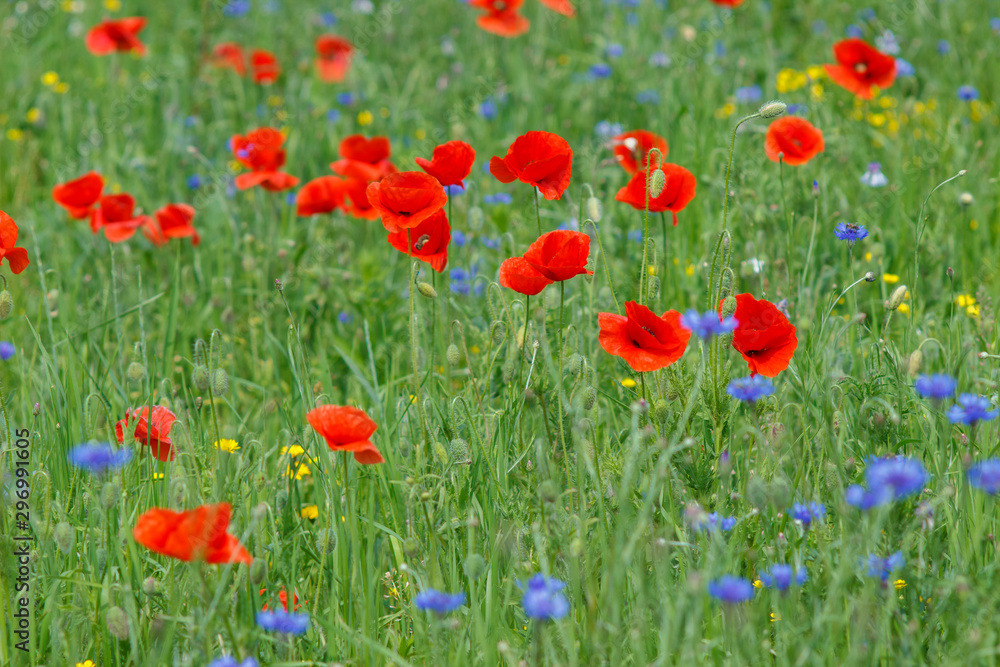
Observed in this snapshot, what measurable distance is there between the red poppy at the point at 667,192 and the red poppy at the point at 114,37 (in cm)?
294

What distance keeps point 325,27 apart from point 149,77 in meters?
1.48

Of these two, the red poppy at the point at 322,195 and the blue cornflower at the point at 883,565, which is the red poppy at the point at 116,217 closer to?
the red poppy at the point at 322,195

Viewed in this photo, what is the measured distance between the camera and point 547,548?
184 centimetres

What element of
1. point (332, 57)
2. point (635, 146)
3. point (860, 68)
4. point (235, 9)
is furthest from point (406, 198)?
point (235, 9)

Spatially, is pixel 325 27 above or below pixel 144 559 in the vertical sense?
above

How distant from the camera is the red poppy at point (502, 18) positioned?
4129mm

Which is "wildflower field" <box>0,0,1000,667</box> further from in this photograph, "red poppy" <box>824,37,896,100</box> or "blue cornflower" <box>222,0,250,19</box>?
"blue cornflower" <box>222,0,250,19</box>

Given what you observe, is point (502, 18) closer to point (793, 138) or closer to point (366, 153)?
point (366, 153)

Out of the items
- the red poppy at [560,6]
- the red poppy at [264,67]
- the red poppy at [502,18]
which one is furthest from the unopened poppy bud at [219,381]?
→ the red poppy at [264,67]

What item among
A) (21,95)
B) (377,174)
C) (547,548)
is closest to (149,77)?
(21,95)

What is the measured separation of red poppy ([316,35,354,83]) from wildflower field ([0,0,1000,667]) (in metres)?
0.02

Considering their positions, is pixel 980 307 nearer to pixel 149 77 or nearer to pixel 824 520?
pixel 824 520

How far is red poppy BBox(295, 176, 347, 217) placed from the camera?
3041mm

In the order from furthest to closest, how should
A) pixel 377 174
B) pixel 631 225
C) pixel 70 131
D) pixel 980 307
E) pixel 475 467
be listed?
pixel 70 131 → pixel 631 225 → pixel 377 174 → pixel 980 307 → pixel 475 467
